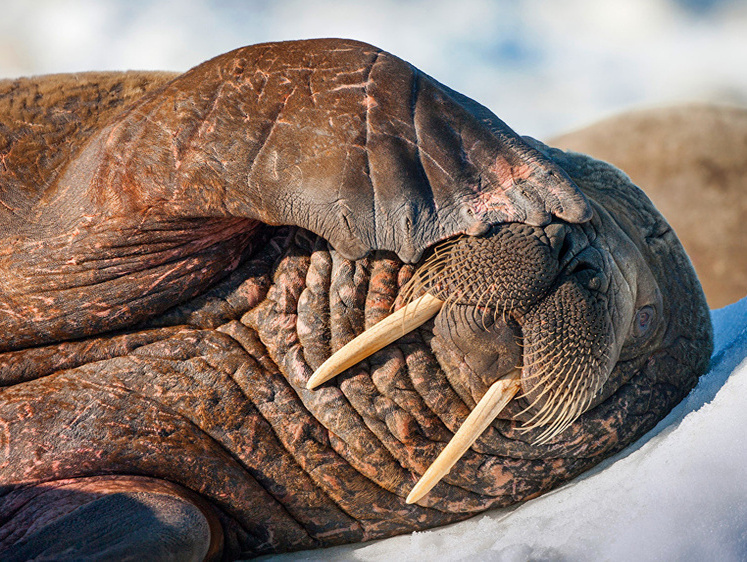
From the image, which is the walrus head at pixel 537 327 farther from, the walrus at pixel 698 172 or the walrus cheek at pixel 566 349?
the walrus at pixel 698 172

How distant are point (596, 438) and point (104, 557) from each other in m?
2.08

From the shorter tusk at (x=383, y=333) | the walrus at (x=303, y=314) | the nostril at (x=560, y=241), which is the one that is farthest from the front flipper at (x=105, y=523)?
the nostril at (x=560, y=241)

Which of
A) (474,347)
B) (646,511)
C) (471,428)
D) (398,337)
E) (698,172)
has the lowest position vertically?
(646,511)

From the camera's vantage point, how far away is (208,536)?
115 inches

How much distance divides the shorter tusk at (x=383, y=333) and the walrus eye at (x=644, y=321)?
981 mm

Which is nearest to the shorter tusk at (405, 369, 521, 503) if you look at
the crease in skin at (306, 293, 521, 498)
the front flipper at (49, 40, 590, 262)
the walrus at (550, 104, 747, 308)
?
the crease in skin at (306, 293, 521, 498)

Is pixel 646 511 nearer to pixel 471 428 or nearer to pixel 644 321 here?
pixel 471 428

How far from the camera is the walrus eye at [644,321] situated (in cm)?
345

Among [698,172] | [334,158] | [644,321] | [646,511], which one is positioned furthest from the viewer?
[698,172]

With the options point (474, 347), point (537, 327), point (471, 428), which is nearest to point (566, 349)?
point (537, 327)

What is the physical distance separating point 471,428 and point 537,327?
18.6 inches

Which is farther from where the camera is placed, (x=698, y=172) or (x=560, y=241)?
(x=698, y=172)

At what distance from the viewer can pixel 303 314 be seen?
3.22 m

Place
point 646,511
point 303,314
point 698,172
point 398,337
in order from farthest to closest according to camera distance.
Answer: point 698,172
point 303,314
point 398,337
point 646,511
